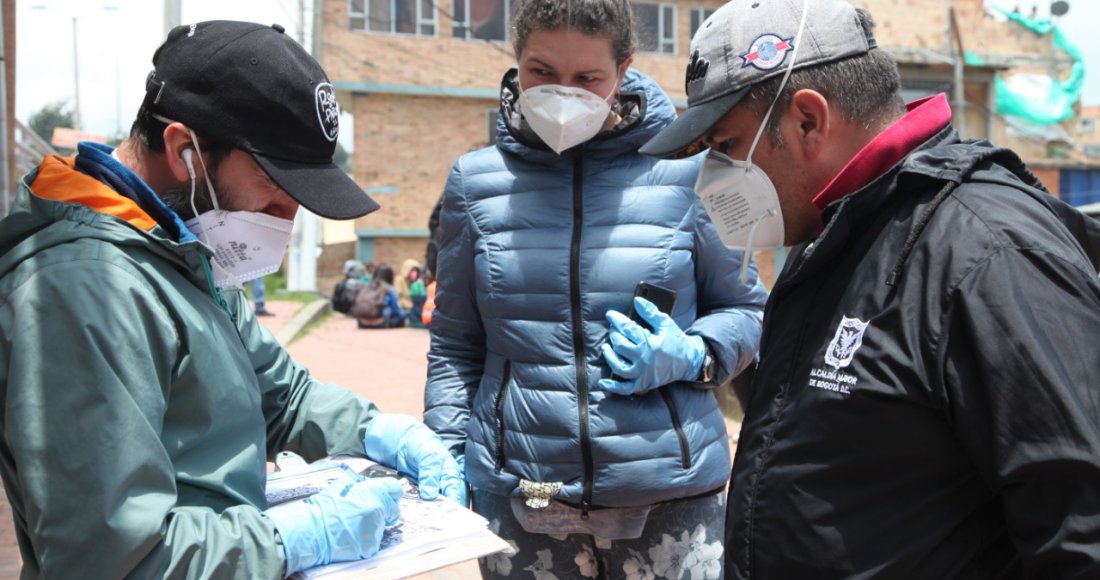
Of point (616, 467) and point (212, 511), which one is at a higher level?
point (212, 511)

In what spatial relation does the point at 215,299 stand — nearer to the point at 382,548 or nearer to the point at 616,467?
the point at 382,548

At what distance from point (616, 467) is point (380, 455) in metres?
0.54

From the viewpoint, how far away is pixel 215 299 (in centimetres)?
168

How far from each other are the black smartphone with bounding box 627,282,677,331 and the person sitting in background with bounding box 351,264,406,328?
15.4 metres

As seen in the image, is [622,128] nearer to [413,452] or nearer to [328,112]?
[328,112]

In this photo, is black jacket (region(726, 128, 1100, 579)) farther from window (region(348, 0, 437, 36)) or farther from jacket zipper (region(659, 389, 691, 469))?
window (region(348, 0, 437, 36))

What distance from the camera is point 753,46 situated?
5.18ft

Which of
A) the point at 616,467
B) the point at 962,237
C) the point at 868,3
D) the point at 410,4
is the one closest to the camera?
the point at 962,237

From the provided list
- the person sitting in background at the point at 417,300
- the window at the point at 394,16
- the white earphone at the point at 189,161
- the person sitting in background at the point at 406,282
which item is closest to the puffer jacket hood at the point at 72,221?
the white earphone at the point at 189,161

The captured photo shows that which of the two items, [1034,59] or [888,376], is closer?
[888,376]

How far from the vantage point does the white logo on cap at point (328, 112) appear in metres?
1.76

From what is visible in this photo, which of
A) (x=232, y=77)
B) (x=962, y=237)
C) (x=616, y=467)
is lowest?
(x=616, y=467)

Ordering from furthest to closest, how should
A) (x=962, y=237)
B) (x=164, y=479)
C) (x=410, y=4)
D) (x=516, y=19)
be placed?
(x=410, y=4), (x=516, y=19), (x=164, y=479), (x=962, y=237)

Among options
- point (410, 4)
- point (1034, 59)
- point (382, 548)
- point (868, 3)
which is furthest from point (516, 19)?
point (1034, 59)
